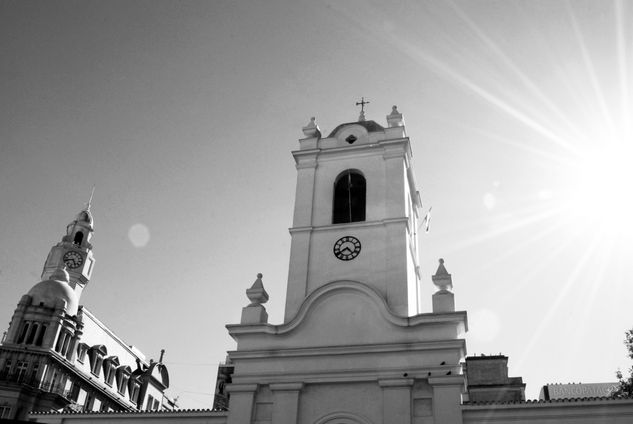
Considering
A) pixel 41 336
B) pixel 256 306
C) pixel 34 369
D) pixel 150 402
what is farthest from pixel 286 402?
pixel 150 402

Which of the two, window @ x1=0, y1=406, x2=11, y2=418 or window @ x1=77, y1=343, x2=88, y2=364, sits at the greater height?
window @ x1=77, y1=343, x2=88, y2=364

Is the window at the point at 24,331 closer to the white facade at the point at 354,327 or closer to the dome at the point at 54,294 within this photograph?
the dome at the point at 54,294

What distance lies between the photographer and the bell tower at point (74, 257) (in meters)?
52.3

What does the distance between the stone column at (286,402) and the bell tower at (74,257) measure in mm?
35079

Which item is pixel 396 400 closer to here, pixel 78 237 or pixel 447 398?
pixel 447 398

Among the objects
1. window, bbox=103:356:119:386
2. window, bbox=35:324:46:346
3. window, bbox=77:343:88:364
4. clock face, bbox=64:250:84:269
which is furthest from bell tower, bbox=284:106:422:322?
clock face, bbox=64:250:84:269

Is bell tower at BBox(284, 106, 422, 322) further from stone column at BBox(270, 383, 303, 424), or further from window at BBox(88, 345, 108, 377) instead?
window at BBox(88, 345, 108, 377)

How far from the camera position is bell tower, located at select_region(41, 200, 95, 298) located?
5234cm

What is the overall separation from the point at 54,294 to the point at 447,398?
34.1m

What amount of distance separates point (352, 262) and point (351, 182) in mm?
4256

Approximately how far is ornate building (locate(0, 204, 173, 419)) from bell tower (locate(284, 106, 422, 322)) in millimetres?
24647

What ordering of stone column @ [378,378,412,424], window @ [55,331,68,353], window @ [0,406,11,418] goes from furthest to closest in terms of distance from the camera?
window @ [55,331,68,353] < window @ [0,406,11,418] < stone column @ [378,378,412,424]

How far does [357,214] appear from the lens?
26172 mm

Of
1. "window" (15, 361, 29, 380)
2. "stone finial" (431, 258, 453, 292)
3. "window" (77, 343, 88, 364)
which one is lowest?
"stone finial" (431, 258, 453, 292)
